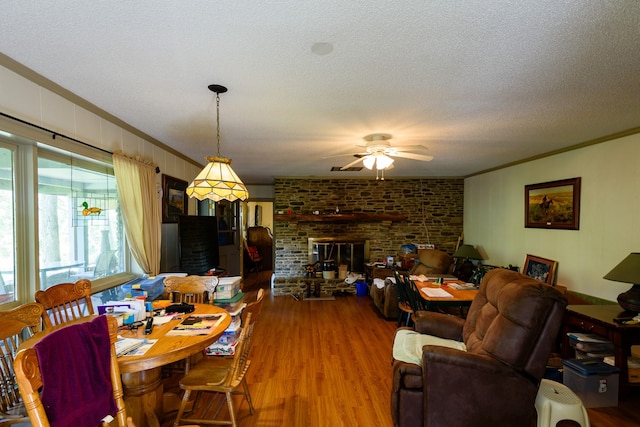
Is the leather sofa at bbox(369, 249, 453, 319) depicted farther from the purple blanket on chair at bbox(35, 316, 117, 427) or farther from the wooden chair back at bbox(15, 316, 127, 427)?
the wooden chair back at bbox(15, 316, 127, 427)

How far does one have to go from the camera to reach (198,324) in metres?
2.13

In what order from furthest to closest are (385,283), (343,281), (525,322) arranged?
(343,281), (385,283), (525,322)

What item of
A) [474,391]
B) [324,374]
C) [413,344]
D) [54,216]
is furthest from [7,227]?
[474,391]

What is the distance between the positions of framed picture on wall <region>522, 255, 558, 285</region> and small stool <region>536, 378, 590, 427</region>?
2.48 metres

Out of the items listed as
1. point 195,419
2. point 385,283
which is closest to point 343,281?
point 385,283

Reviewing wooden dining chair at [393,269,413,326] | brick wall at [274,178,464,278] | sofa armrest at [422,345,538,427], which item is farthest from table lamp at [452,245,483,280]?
sofa armrest at [422,345,538,427]

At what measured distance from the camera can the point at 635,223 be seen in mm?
3057

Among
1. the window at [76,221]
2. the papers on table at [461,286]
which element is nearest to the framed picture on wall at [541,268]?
the papers on table at [461,286]

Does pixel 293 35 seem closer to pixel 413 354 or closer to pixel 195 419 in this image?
pixel 413 354

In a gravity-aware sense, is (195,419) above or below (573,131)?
below

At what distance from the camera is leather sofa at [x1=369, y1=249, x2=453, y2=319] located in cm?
454

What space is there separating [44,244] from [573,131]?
5.00m

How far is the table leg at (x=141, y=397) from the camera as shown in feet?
6.43

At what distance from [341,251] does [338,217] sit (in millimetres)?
803
